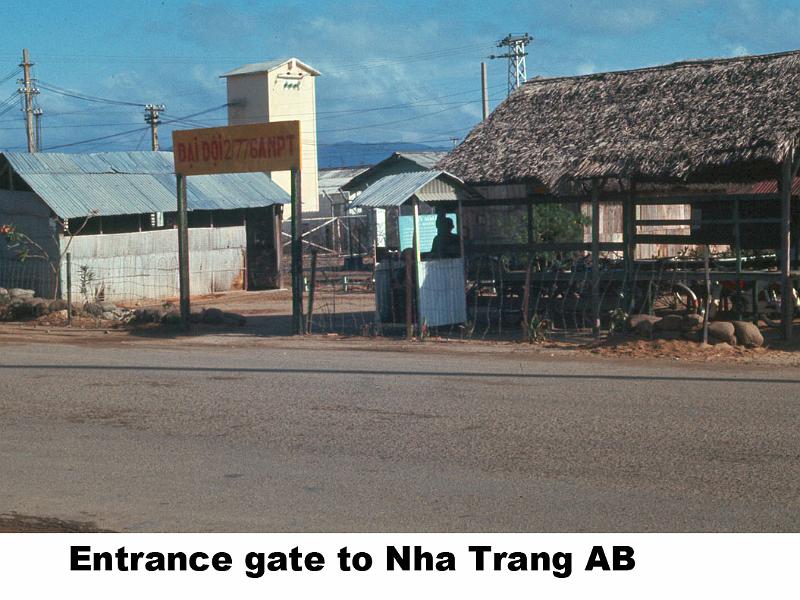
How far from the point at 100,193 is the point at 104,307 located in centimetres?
576

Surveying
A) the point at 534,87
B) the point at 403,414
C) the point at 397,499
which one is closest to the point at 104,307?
the point at 534,87

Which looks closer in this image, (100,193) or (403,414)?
(403,414)

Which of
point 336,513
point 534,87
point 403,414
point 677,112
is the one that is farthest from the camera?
point 534,87

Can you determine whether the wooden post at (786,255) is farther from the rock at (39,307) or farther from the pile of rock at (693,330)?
the rock at (39,307)

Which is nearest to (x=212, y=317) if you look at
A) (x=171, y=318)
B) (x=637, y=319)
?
(x=171, y=318)

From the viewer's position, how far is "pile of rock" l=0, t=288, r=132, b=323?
21219 mm

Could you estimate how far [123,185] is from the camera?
27.2 metres

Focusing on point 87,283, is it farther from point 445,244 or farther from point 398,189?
point 398,189

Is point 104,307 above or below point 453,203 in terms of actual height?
below

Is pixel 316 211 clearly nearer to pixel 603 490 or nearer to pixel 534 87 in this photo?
pixel 534 87

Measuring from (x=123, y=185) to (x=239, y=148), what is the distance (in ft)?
32.0

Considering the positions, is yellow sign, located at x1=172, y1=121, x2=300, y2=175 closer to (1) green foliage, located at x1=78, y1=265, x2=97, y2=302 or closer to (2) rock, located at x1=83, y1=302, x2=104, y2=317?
(2) rock, located at x1=83, y1=302, x2=104, y2=317

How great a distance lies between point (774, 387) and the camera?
11344 millimetres

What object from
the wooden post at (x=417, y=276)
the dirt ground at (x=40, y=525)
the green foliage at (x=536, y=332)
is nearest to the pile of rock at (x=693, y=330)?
the green foliage at (x=536, y=332)
